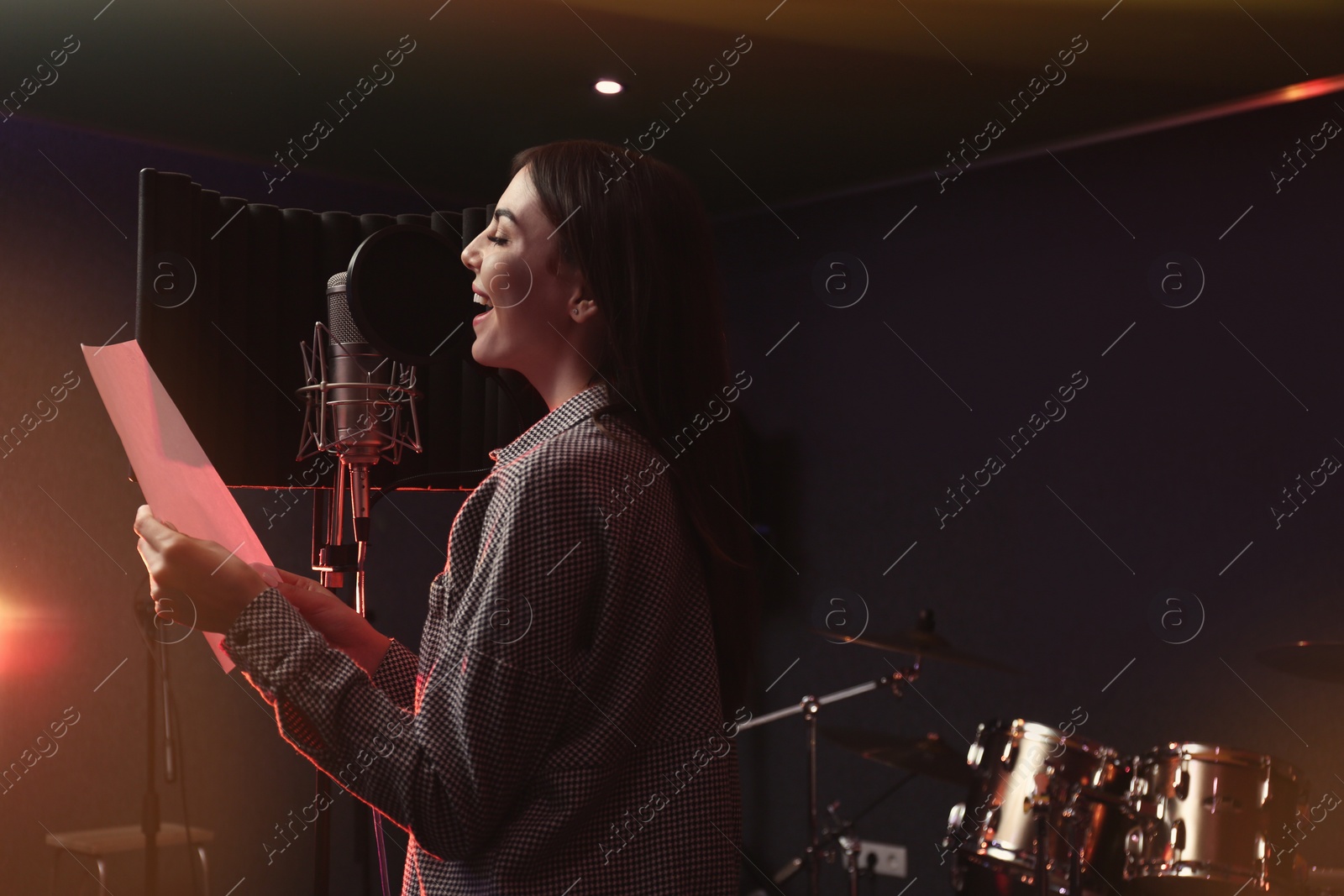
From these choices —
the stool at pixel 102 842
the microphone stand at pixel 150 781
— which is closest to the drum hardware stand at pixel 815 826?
the microphone stand at pixel 150 781

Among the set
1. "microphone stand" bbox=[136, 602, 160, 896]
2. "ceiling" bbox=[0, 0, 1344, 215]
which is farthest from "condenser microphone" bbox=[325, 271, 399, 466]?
"microphone stand" bbox=[136, 602, 160, 896]

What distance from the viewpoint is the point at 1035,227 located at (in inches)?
150

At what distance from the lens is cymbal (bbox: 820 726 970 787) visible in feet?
11.2

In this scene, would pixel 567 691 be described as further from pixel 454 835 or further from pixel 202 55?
pixel 202 55

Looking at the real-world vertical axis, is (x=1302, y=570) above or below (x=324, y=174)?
below

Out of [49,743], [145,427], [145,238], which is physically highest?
[145,238]

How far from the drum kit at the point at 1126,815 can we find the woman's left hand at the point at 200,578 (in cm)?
216

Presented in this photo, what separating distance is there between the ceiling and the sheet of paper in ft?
6.79

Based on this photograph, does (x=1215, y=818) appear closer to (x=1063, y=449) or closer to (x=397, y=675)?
(x=1063, y=449)

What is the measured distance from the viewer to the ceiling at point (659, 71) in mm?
2838

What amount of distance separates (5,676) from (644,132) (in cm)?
260

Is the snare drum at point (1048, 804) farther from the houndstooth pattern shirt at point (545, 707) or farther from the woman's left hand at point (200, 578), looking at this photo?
the woman's left hand at point (200, 578)

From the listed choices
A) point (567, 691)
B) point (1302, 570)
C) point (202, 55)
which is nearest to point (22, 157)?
point (202, 55)

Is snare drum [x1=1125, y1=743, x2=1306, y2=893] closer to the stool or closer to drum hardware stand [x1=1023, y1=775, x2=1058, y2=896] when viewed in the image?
drum hardware stand [x1=1023, y1=775, x2=1058, y2=896]
